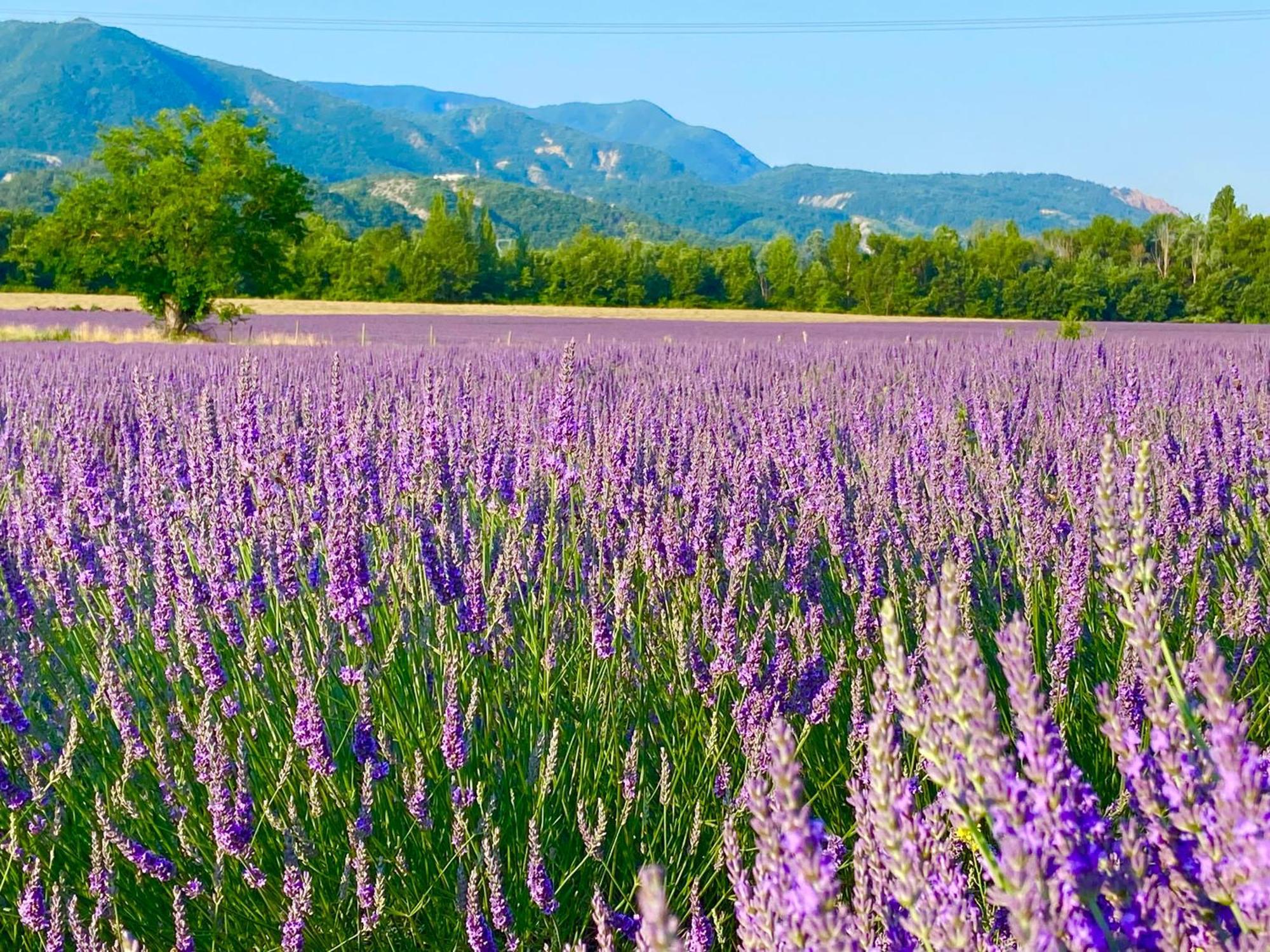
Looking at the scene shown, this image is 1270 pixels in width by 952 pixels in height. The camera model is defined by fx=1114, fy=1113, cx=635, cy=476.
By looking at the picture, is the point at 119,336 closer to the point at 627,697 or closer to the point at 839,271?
the point at 627,697

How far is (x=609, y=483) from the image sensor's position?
283 centimetres

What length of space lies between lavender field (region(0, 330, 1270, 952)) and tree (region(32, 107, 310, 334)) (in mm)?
19382

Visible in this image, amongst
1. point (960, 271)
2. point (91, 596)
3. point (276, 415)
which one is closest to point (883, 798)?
point (91, 596)

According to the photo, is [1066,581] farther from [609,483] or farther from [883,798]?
[883,798]

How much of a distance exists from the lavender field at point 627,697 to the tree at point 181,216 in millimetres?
19382

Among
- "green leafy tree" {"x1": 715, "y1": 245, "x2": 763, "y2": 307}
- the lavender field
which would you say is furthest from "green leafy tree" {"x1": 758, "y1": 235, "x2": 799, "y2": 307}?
the lavender field

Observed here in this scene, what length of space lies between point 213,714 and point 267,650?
19 centimetres

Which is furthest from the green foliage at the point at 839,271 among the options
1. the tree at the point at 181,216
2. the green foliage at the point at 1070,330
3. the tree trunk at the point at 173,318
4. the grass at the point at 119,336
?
the green foliage at the point at 1070,330

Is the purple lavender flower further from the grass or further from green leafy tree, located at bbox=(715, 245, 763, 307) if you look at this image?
green leafy tree, located at bbox=(715, 245, 763, 307)

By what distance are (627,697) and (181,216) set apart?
72.0 ft

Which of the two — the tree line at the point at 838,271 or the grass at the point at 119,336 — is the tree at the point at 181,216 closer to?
the grass at the point at 119,336

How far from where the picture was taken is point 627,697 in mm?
2309

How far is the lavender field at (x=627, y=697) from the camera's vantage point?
2.25 ft

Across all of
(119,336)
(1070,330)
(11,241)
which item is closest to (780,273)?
(11,241)
